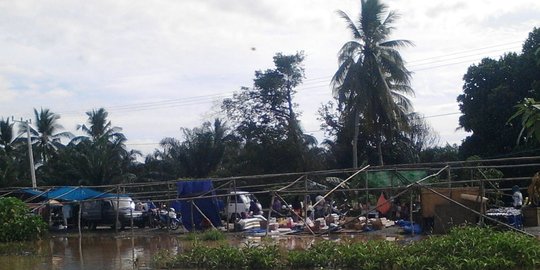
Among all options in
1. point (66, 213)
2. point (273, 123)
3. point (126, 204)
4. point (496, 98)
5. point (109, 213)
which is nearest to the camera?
point (126, 204)

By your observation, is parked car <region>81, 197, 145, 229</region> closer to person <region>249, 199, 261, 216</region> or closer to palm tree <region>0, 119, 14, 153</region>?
person <region>249, 199, 261, 216</region>

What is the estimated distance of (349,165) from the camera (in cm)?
4634

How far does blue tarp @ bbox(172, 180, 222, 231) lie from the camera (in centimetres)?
2806

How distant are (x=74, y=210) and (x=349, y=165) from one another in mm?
19192

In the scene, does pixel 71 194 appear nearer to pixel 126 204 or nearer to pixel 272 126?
pixel 126 204

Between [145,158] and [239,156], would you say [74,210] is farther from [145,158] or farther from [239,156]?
[145,158]

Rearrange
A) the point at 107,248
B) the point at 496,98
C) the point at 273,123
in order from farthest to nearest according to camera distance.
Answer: the point at 273,123, the point at 496,98, the point at 107,248

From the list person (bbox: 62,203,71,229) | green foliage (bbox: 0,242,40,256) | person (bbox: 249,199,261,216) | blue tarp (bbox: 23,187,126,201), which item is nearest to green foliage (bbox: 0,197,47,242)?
green foliage (bbox: 0,242,40,256)

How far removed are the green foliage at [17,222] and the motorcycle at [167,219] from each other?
17.3 feet

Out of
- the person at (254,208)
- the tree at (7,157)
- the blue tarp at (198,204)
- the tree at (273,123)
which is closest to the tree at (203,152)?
the tree at (273,123)

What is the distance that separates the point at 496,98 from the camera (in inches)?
1366

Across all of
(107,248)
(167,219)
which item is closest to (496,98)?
(167,219)

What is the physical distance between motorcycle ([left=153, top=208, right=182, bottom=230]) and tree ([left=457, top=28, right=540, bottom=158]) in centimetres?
1629

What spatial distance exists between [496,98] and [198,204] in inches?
641
